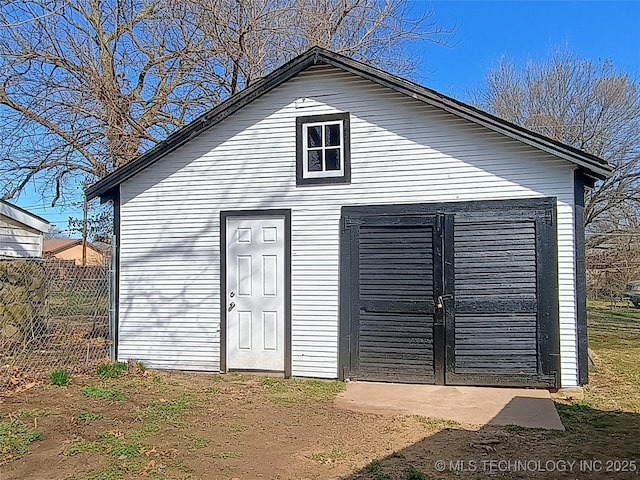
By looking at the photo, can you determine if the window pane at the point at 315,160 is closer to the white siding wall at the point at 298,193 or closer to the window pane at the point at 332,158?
the window pane at the point at 332,158

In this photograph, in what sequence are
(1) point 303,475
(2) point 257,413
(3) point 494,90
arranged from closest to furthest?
(1) point 303,475
(2) point 257,413
(3) point 494,90

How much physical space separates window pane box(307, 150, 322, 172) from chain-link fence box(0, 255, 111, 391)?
345 centimetres

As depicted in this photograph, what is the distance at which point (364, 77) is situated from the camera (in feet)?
22.8

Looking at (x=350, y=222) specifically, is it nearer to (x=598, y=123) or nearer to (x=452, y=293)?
(x=452, y=293)

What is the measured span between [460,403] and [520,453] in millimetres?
1550

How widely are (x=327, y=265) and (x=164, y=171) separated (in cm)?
286

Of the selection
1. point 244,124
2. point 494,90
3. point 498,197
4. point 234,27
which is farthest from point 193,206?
point 494,90

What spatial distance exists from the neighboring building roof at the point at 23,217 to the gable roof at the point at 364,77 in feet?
17.7

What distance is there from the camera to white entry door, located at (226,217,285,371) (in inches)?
→ 288

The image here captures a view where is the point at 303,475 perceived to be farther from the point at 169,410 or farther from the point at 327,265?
the point at 327,265

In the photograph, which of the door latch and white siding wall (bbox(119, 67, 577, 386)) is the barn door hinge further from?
the door latch

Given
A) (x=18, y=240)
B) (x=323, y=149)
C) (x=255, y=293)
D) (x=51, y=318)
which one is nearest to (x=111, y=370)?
(x=255, y=293)

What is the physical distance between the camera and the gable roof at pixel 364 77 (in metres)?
6.18

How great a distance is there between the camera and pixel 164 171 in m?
7.89
